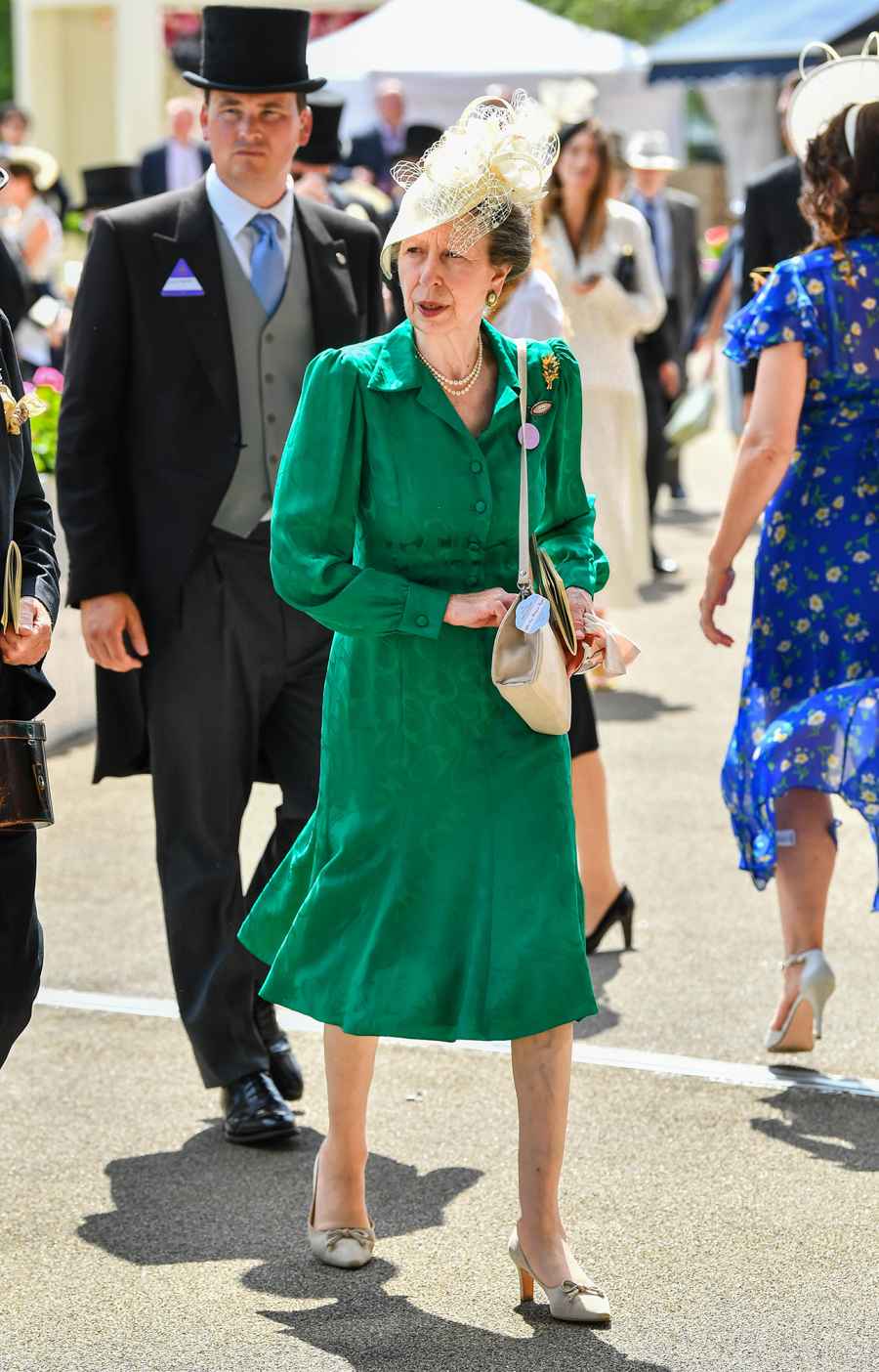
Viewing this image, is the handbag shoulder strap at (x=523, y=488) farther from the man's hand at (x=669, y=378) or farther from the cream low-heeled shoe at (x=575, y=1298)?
the man's hand at (x=669, y=378)

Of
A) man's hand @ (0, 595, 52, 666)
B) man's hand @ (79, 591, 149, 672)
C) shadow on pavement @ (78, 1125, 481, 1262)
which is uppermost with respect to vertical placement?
man's hand @ (0, 595, 52, 666)

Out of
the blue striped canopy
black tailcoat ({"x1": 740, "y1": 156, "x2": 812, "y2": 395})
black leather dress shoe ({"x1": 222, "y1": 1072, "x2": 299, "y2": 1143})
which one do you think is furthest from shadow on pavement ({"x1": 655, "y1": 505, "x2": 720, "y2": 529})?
black leather dress shoe ({"x1": 222, "y1": 1072, "x2": 299, "y2": 1143})

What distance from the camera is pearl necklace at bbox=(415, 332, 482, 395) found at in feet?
12.9

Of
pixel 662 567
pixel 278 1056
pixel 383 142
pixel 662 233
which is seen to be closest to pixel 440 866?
pixel 278 1056

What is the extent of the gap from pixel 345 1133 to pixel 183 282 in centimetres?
181

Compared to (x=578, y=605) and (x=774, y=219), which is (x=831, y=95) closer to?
(x=578, y=605)

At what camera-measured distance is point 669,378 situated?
12.4m

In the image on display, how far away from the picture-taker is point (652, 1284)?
4.07 metres

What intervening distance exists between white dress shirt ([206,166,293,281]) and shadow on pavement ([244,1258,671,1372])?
2.10 m

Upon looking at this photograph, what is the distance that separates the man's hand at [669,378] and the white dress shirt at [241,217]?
7.61m

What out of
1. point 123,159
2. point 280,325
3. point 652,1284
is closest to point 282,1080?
point 652,1284

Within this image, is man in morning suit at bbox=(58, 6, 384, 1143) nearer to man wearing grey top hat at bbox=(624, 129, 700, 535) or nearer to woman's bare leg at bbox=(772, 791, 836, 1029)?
woman's bare leg at bbox=(772, 791, 836, 1029)

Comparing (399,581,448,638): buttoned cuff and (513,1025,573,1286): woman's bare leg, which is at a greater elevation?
(399,581,448,638): buttoned cuff

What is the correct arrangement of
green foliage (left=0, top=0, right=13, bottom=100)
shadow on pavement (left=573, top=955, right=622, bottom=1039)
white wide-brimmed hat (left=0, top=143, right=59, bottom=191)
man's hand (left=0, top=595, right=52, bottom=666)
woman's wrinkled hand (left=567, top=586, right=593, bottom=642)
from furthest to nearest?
green foliage (left=0, top=0, right=13, bottom=100)
white wide-brimmed hat (left=0, top=143, right=59, bottom=191)
shadow on pavement (left=573, top=955, right=622, bottom=1039)
woman's wrinkled hand (left=567, top=586, right=593, bottom=642)
man's hand (left=0, top=595, right=52, bottom=666)
